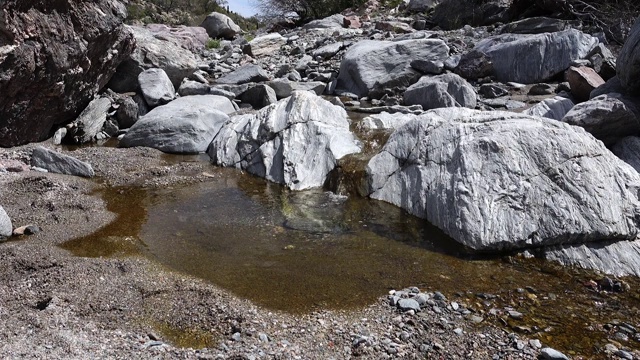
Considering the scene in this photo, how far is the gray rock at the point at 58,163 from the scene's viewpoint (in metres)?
8.04

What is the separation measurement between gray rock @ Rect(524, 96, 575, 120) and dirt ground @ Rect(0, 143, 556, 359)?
6.29 meters

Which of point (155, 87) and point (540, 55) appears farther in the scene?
point (540, 55)

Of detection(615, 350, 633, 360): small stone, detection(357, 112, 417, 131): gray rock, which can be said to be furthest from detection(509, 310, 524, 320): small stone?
detection(357, 112, 417, 131): gray rock

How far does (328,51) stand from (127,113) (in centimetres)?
787

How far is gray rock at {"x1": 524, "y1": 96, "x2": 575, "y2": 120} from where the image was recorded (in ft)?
32.1

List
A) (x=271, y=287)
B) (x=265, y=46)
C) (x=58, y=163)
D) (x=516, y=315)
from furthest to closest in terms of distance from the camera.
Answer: (x=265, y=46)
(x=58, y=163)
(x=271, y=287)
(x=516, y=315)

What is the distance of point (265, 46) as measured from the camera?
19594 millimetres

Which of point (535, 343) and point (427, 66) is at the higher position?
point (427, 66)

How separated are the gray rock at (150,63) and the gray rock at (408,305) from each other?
29.3ft

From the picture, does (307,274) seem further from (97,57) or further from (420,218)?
(97,57)

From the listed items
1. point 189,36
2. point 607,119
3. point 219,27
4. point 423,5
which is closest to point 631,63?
point 607,119

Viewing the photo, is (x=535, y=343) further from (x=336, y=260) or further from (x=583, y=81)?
(x=583, y=81)

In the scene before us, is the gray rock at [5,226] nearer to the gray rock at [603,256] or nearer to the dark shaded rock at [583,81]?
the gray rock at [603,256]

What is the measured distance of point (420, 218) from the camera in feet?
22.4
